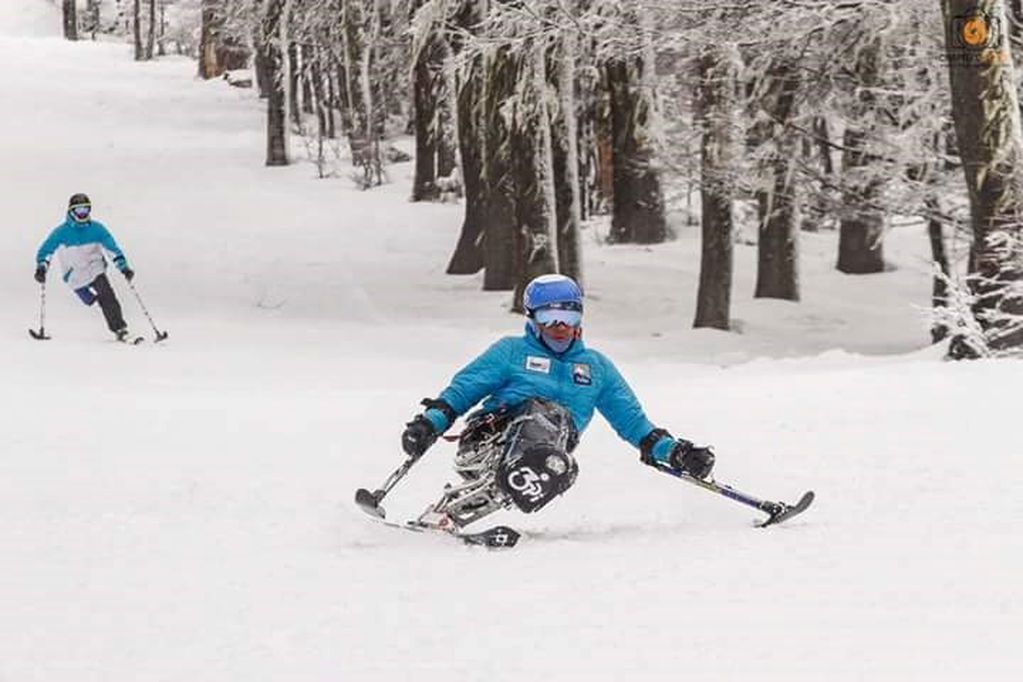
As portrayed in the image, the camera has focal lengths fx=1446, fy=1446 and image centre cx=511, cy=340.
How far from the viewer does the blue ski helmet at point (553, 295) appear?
21.8 feet

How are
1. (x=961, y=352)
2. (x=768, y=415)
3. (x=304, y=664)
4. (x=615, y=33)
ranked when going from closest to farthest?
(x=304, y=664), (x=768, y=415), (x=961, y=352), (x=615, y=33)

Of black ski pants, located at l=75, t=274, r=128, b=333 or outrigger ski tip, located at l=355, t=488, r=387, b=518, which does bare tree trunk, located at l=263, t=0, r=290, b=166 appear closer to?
black ski pants, located at l=75, t=274, r=128, b=333

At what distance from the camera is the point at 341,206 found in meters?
29.5

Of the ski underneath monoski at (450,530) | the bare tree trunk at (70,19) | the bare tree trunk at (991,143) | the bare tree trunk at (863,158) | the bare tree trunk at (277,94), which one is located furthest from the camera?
the bare tree trunk at (70,19)

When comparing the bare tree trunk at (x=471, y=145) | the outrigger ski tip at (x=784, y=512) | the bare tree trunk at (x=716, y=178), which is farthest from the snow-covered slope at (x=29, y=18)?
the outrigger ski tip at (x=784, y=512)

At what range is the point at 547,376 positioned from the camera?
671 centimetres

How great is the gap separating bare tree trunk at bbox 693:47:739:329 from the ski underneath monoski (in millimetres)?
8940

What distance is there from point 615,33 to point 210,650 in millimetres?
11105

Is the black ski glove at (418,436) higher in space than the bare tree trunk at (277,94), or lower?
lower

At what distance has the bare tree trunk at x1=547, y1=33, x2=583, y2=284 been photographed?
1706 centimetres

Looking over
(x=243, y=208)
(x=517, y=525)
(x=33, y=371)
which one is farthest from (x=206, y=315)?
(x=517, y=525)

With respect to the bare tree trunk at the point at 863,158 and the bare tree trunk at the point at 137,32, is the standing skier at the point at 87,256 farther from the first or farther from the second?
the bare tree trunk at the point at 137,32

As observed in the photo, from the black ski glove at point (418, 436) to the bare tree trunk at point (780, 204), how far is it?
9772 millimetres

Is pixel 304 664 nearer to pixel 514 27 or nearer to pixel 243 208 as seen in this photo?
pixel 514 27
